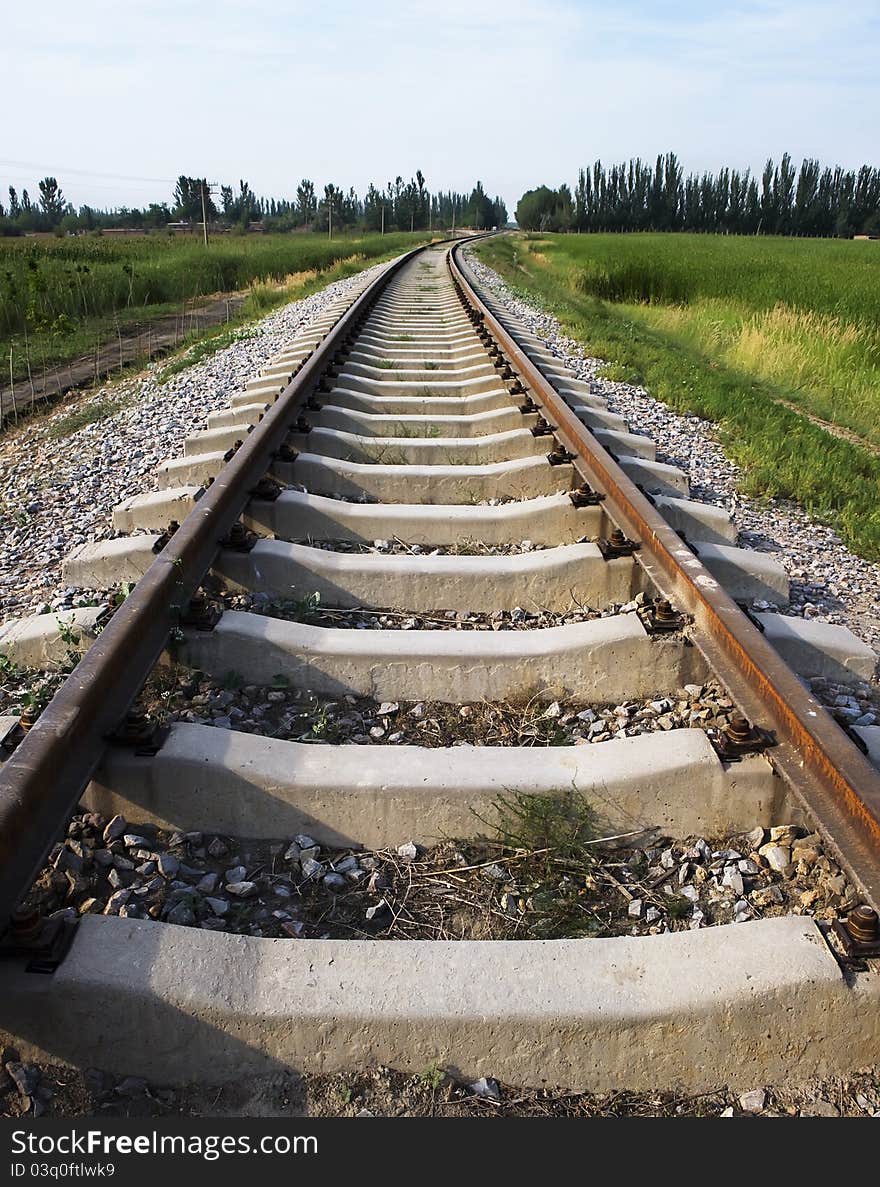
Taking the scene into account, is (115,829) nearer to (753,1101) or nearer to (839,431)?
(753,1101)

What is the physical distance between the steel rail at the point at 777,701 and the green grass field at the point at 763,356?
5.44 ft

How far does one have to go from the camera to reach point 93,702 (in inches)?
76.2

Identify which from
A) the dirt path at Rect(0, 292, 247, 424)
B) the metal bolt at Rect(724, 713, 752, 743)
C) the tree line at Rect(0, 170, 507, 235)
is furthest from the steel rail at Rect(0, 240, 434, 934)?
the tree line at Rect(0, 170, 507, 235)

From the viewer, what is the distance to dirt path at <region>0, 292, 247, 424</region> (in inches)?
335

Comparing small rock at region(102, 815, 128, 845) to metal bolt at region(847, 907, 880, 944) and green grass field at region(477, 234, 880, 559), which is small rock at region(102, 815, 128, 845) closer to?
metal bolt at region(847, 907, 880, 944)

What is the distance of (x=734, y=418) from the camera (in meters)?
6.18

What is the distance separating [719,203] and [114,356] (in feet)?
360

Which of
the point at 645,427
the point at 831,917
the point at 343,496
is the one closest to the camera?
the point at 831,917

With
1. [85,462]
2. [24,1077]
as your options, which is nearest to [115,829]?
[24,1077]

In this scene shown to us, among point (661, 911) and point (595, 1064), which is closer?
point (595, 1064)

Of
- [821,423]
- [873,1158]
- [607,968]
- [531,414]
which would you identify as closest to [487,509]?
[531,414]

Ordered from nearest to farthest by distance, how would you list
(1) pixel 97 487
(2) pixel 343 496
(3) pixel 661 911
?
(3) pixel 661 911, (2) pixel 343 496, (1) pixel 97 487

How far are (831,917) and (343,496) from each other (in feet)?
9.17

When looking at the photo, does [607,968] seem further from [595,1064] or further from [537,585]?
[537,585]
